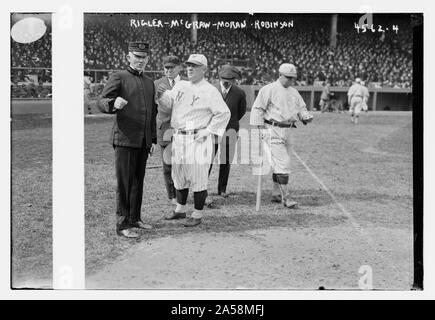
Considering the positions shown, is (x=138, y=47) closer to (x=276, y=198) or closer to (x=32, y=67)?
(x=32, y=67)

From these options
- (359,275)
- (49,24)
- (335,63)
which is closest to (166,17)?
(49,24)

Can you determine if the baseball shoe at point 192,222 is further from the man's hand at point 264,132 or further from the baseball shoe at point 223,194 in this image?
the man's hand at point 264,132

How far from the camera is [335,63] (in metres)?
12.9

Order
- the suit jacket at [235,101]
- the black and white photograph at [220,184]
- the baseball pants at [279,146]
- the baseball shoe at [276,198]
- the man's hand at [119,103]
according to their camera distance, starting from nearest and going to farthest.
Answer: the black and white photograph at [220,184]
the man's hand at [119,103]
the baseball pants at [279,146]
the baseball shoe at [276,198]
the suit jacket at [235,101]

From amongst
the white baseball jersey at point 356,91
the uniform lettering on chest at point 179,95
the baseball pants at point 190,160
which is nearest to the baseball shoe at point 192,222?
the baseball pants at point 190,160

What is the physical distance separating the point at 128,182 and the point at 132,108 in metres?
0.70

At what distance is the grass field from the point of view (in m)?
4.57

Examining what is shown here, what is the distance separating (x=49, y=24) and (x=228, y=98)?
2737 millimetres

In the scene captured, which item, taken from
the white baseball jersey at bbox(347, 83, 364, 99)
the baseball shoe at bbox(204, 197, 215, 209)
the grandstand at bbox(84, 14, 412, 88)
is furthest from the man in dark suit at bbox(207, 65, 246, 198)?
the white baseball jersey at bbox(347, 83, 364, 99)

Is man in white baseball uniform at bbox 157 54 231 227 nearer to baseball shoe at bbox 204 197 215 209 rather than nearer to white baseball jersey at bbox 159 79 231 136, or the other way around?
white baseball jersey at bbox 159 79 231 136

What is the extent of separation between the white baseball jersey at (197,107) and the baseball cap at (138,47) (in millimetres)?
599

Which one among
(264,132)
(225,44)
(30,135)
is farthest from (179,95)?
(30,135)

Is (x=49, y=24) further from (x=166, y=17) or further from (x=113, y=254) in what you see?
(x=113, y=254)

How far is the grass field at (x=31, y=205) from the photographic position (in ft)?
15.0
